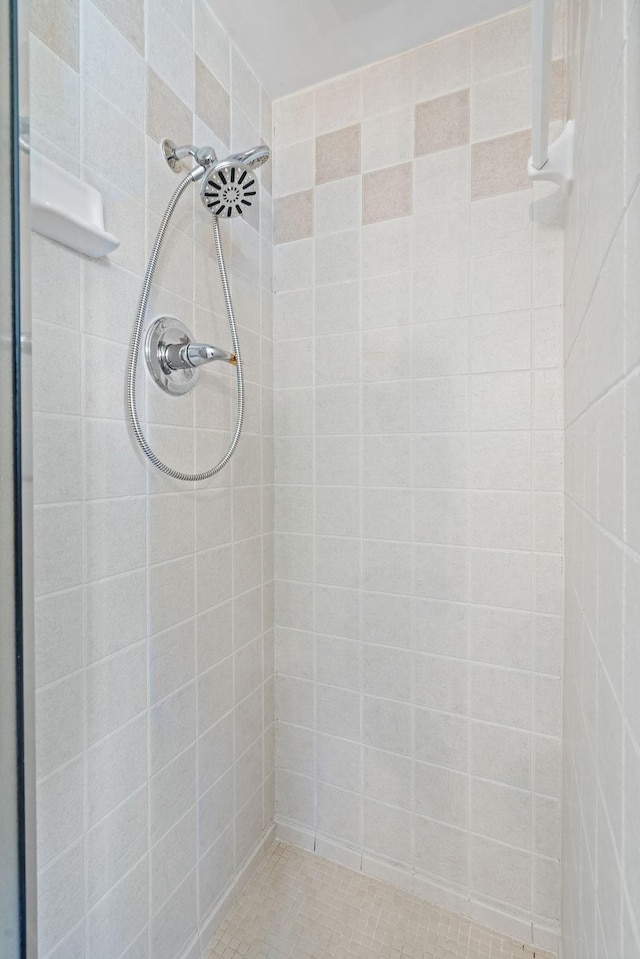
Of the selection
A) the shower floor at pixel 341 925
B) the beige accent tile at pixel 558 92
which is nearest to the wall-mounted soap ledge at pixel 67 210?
the beige accent tile at pixel 558 92

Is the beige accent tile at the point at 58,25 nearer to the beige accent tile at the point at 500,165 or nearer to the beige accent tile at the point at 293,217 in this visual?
the beige accent tile at the point at 293,217

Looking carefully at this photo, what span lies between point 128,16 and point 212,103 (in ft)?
0.86

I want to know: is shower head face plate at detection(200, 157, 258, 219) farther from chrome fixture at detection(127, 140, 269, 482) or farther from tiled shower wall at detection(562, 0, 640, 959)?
tiled shower wall at detection(562, 0, 640, 959)

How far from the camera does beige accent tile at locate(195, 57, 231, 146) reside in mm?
1035

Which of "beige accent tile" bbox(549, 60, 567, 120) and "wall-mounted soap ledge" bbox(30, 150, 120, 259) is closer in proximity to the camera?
"wall-mounted soap ledge" bbox(30, 150, 120, 259)

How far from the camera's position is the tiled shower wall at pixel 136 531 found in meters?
0.71

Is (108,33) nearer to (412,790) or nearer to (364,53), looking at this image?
(364,53)

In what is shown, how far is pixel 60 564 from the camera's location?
72cm

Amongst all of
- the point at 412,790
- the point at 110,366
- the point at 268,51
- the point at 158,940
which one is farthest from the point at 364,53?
the point at 158,940

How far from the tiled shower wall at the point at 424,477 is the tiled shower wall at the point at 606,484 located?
0.30m

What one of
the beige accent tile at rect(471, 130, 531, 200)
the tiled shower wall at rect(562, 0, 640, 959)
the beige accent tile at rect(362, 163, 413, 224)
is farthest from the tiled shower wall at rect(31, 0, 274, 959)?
the tiled shower wall at rect(562, 0, 640, 959)

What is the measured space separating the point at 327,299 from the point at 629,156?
Result: 99 centimetres

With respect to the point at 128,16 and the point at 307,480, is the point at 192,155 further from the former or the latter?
the point at 307,480

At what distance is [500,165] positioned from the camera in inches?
42.5
